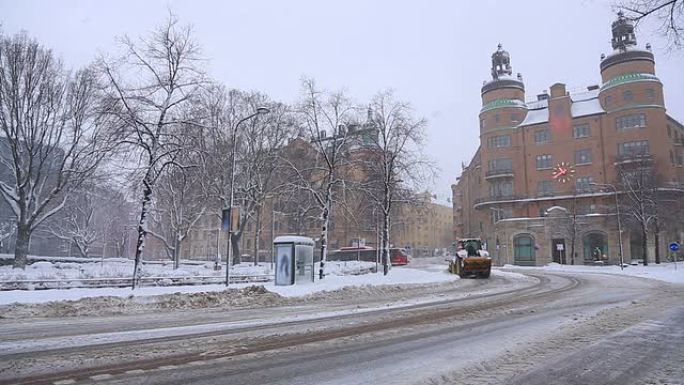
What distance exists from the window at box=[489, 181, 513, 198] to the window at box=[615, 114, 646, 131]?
16.1 metres

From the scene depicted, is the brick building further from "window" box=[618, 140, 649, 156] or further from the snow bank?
the snow bank

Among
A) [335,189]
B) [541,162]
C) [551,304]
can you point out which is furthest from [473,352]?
[541,162]


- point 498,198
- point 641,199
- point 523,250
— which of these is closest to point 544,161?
point 498,198

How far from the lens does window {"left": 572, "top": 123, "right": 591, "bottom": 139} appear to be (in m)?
68.0

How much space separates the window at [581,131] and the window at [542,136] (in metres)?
3.43

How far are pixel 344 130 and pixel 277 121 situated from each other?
11.9 m

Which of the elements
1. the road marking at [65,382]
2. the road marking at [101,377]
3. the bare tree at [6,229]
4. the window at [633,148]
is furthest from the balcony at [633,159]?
the bare tree at [6,229]

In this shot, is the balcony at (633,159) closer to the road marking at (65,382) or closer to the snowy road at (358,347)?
the snowy road at (358,347)

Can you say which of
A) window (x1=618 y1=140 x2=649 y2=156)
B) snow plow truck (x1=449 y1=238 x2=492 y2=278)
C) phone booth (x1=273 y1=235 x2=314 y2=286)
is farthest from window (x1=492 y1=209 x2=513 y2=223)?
phone booth (x1=273 y1=235 x2=314 y2=286)

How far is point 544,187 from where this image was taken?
230 feet

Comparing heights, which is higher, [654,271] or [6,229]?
[6,229]

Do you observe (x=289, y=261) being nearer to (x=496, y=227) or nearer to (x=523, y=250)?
(x=523, y=250)

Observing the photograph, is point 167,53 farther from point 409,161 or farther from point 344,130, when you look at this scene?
point 409,161

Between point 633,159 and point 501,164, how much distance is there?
18707 mm
